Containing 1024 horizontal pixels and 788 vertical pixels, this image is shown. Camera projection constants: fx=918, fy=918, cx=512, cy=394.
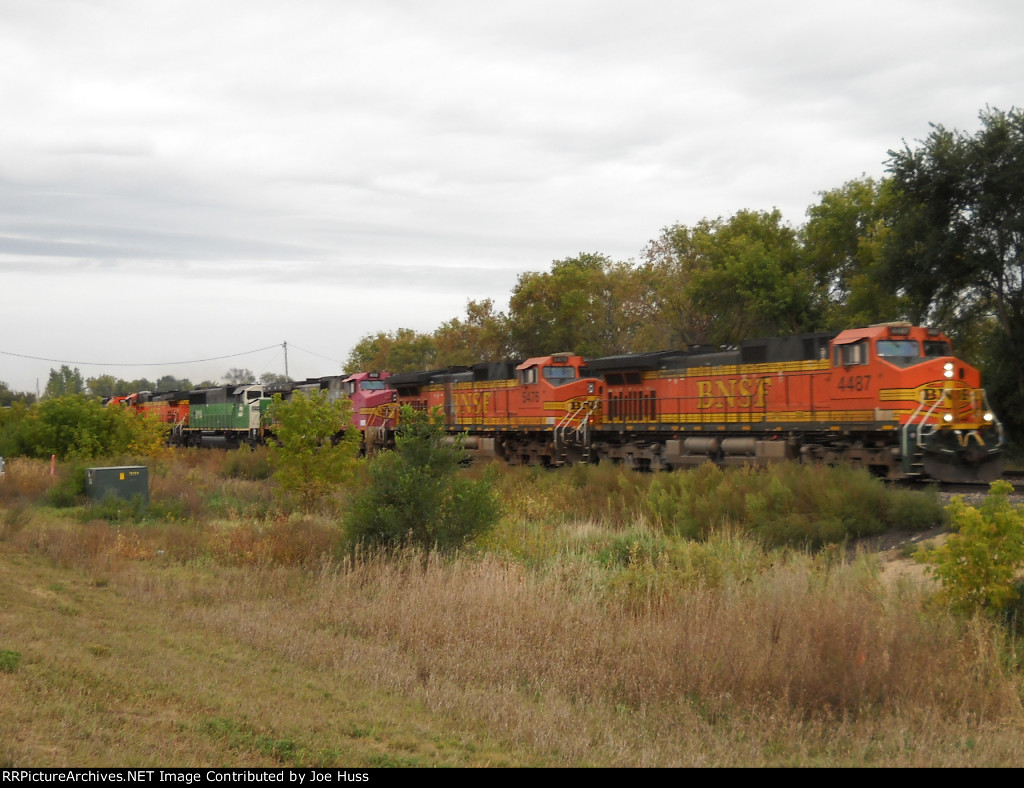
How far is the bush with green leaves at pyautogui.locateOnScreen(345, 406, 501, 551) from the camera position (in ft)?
45.9

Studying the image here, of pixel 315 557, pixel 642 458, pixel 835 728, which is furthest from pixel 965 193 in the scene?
pixel 835 728

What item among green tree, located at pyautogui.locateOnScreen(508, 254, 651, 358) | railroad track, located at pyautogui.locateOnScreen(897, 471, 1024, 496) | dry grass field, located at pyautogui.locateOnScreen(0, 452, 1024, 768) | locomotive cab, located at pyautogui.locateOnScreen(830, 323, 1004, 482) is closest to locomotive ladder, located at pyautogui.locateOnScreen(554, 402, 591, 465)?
locomotive cab, located at pyautogui.locateOnScreen(830, 323, 1004, 482)

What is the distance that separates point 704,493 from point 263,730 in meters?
13.2

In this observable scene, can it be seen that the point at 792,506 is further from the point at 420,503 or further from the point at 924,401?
the point at 420,503

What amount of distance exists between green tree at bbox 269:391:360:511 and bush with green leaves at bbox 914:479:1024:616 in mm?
13216

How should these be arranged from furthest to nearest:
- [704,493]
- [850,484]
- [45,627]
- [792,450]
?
1. [792,450]
2. [704,493]
3. [850,484]
4. [45,627]

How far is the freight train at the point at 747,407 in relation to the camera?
64.8 ft

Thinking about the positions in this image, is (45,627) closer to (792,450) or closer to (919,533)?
(919,533)

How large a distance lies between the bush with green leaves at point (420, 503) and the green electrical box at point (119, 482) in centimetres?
957

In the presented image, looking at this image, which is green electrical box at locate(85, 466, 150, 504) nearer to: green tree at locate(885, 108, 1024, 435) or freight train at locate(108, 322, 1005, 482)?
freight train at locate(108, 322, 1005, 482)

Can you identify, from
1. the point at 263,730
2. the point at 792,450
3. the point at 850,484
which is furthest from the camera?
the point at 792,450

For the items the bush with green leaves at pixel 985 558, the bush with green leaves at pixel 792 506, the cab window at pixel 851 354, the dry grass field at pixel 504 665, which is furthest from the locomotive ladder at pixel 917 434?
the bush with green leaves at pixel 985 558

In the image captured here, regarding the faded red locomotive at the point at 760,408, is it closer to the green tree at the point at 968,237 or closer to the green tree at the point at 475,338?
the green tree at the point at 968,237

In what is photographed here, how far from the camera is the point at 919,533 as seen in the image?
15.0m
